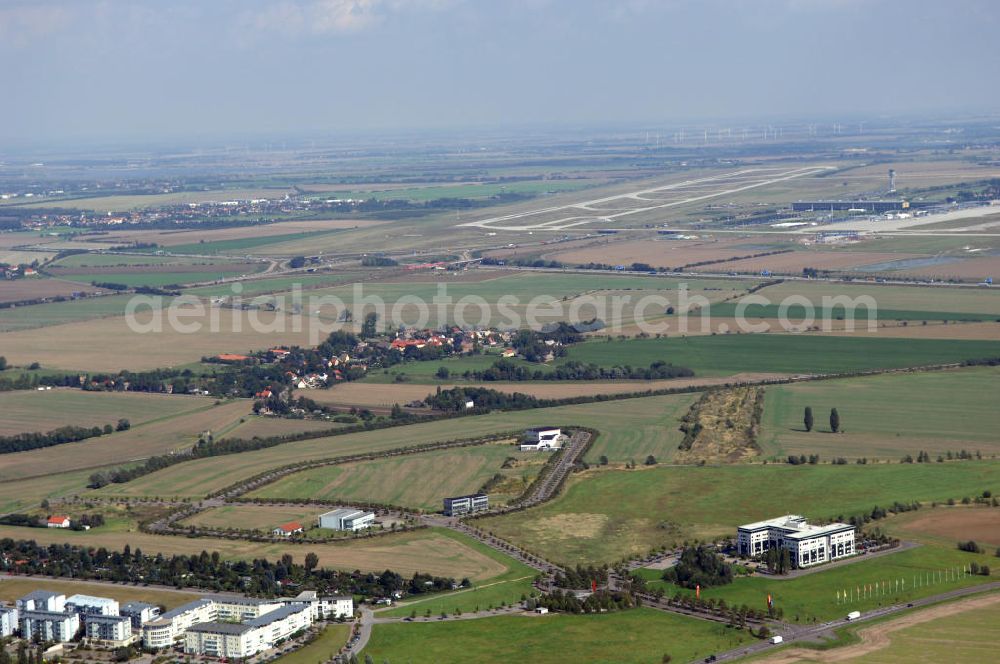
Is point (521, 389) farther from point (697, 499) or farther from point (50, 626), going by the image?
point (50, 626)

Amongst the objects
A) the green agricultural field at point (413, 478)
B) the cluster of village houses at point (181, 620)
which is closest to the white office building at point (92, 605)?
the cluster of village houses at point (181, 620)

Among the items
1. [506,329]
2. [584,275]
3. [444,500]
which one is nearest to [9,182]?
[584,275]

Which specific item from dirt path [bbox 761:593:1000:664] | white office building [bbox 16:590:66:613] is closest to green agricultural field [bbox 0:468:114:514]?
white office building [bbox 16:590:66:613]

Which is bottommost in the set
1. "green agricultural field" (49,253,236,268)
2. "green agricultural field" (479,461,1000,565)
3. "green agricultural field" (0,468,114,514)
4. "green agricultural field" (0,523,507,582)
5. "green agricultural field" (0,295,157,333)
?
"green agricultural field" (49,253,236,268)

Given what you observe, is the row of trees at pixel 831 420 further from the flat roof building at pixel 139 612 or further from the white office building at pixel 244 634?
the flat roof building at pixel 139 612

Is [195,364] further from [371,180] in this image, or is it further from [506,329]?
[371,180]

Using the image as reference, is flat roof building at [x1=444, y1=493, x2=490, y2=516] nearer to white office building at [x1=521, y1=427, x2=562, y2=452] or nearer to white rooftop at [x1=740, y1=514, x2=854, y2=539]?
white office building at [x1=521, y1=427, x2=562, y2=452]
